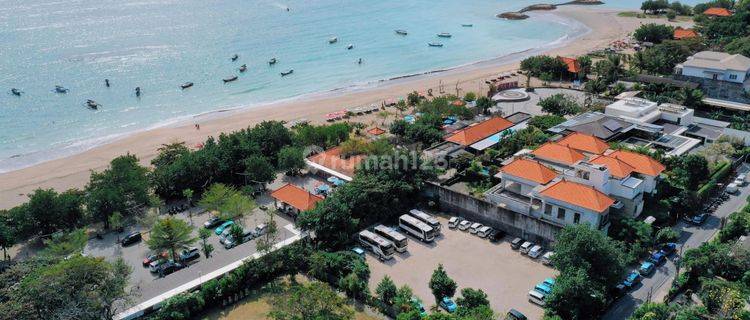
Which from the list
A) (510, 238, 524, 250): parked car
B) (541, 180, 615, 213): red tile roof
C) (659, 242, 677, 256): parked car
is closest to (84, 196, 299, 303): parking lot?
(510, 238, 524, 250): parked car

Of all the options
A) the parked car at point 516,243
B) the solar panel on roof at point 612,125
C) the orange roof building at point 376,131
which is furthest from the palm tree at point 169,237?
the solar panel on roof at point 612,125

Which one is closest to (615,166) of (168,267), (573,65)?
(168,267)

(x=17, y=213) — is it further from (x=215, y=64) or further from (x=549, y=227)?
(x=215, y=64)

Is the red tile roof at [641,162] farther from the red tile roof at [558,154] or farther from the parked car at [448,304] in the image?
the parked car at [448,304]

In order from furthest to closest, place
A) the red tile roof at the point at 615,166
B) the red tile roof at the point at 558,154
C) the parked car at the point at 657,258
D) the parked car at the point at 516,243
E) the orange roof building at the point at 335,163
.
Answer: the orange roof building at the point at 335,163 → the red tile roof at the point at 558,154 → the red tile roof at the point at 615,166 → the parked car at the point at 516,243 → the parked car at the point at 657,258

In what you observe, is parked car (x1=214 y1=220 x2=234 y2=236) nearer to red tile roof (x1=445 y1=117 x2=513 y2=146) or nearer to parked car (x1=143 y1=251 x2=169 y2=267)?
parked car (x1=143 y1=251 x2=169 y2=267)

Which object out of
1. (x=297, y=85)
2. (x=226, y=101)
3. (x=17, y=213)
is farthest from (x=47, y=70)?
(x=17, y=213)
